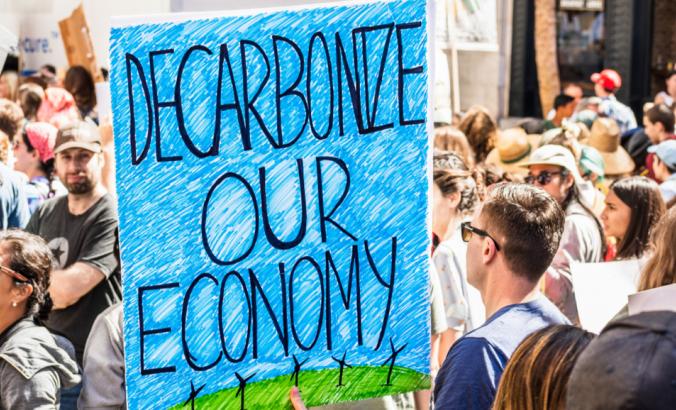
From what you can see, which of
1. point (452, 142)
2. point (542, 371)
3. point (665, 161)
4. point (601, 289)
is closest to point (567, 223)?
point (601, 289)

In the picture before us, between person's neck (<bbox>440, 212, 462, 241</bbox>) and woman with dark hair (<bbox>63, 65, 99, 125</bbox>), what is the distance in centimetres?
473

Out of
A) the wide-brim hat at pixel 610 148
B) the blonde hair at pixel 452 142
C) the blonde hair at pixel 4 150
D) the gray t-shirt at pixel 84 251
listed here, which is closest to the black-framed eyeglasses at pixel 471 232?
the gray t-shirt at pixel 84 251

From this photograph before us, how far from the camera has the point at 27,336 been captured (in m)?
3.01

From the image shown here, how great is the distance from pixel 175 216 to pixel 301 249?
314 millimetres

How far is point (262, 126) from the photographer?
2451 mm

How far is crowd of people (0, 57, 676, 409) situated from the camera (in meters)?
1.82

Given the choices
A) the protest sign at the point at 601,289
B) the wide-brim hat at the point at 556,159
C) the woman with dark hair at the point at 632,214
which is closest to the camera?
the protest sign at the point at 601,289

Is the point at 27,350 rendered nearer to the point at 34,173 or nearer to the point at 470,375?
the point at 470,375

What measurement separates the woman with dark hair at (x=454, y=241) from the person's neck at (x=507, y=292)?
1.05 m

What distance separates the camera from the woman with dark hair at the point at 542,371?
182cm

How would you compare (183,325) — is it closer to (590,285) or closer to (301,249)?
(301,249)

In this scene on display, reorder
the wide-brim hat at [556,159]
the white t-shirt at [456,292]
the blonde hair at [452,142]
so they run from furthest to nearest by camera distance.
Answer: the blonde hair at [452,142] → the wide-brim hat at [556,159] → the white t-shirt at [456,292]

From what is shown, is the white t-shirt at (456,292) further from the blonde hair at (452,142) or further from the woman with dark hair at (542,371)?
the woman with dark hair at (542,371)

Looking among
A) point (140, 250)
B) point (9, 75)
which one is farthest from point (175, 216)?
point (9, 75)
